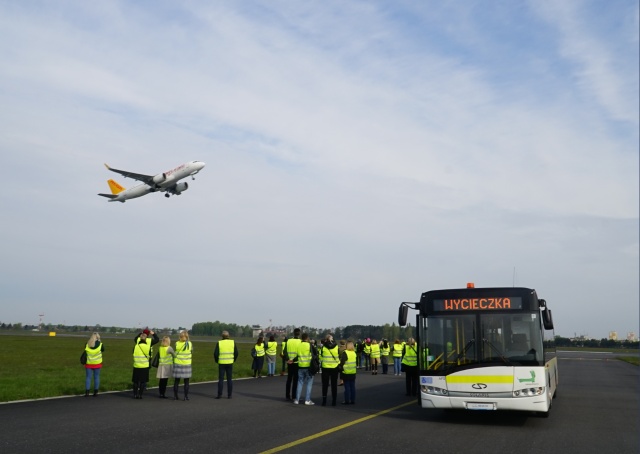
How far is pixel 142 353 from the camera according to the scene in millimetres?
16406

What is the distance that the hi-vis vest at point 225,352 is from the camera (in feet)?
54.5

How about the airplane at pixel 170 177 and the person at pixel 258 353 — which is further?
the airplane at pixel 170 177

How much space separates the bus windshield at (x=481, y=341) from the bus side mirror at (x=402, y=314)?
603 mm

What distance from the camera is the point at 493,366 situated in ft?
39.3

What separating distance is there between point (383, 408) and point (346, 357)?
1.47 m

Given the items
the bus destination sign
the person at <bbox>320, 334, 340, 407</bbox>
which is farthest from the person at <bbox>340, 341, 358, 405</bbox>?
the bus destination sign

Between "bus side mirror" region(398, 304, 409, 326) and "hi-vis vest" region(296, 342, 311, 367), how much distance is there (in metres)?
3.42

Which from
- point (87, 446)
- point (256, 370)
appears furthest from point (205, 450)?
point (256, 370)

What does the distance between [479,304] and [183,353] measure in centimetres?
743

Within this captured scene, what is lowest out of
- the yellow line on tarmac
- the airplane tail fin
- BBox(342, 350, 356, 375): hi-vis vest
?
the yellow line on tarmac

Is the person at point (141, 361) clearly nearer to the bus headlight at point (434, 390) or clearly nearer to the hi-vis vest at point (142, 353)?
the hi-vis vest at point (142, 353)

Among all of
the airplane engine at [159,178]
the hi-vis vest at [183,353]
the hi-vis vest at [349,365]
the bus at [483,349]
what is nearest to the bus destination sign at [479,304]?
the bus at [483,349]

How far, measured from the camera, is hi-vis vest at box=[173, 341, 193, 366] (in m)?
16.0

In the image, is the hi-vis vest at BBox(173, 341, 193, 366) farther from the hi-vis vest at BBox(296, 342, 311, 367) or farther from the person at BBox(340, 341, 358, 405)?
the person at BBox(340, 341, 358, 405)
